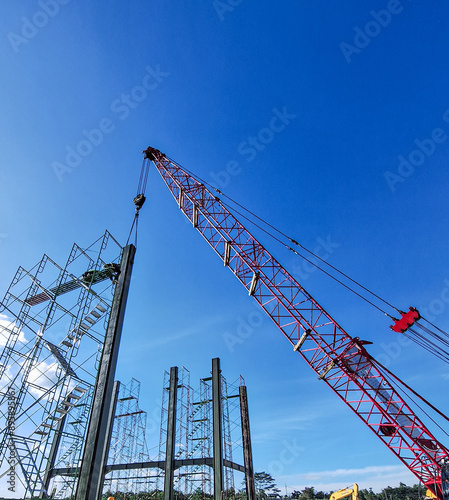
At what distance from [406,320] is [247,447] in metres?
21.0

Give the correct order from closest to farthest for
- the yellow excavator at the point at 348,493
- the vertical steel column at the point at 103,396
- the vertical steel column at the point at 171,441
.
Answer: the vertical steel column at the point at 103,396, the yellow excavator at the point at 348,493, the vertical steel column at the point at 171,441

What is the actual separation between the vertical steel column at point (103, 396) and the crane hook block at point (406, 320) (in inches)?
678

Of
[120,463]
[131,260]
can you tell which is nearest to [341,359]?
[131,260]

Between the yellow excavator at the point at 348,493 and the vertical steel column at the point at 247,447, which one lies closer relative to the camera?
the yellow excavator at the point at 348,493

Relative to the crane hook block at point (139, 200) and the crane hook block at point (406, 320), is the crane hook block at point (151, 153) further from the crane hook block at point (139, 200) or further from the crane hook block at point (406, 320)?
the crane hook block at point (406, 320)

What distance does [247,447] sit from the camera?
32.0 m

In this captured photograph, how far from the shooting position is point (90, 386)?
17.4 metres

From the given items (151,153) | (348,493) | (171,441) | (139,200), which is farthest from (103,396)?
(151,153)

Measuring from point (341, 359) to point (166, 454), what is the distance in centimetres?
1642

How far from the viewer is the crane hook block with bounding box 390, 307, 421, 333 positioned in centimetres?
1983

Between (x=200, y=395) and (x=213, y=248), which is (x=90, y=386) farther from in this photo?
(x=200, y=395)

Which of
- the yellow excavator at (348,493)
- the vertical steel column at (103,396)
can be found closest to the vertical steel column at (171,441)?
the yellow excavator at (348,493)

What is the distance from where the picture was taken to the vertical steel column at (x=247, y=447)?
2964 cm

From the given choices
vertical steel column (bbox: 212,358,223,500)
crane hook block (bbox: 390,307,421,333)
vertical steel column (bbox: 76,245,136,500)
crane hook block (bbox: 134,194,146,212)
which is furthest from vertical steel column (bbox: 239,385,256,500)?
vertical steel column (bbox: 76,245,136,500)
